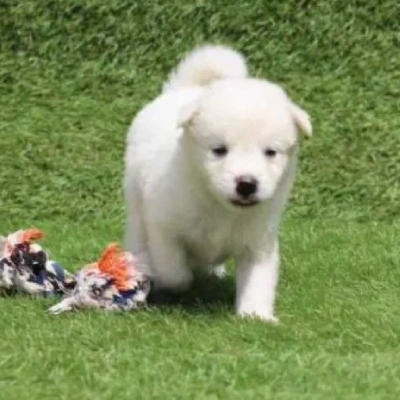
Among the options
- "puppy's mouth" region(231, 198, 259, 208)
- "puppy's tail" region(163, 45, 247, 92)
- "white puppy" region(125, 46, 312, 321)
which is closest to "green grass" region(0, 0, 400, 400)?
"white puppy" region(125, 46, 312, 321)

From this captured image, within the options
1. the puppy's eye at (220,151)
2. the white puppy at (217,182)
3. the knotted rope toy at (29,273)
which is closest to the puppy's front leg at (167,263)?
the white puppy at (217,182)

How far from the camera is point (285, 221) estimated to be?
215 inches

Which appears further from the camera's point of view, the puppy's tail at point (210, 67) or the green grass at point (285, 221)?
the puppy's tail at point (210, 67)

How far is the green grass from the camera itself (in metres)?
3.23

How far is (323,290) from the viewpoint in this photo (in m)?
4.25

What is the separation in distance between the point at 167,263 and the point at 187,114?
0.52m

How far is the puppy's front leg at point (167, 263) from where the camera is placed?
3.98m

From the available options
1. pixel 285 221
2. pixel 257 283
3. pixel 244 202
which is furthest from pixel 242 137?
pixel 285 221

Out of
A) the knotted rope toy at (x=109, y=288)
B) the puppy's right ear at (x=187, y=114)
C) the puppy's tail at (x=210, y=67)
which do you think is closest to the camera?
the puppy's right ear at (x=187, y=114)

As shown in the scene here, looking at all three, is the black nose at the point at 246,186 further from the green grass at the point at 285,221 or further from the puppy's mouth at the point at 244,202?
the green grass at the point at 285,221

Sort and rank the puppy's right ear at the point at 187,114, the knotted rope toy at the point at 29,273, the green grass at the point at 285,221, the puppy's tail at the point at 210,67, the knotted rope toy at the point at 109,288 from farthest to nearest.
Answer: the puppy's tail at the point at 210,67 → the knotted rope toy at the point at 29,273 → the knotted rope toy at the point at 109,288 → the puppy's right ear at the point at 187,114 → the green grass at the point at 285,221

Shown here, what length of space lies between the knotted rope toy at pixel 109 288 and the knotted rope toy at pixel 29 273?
5.7 inches

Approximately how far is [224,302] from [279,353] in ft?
2.45

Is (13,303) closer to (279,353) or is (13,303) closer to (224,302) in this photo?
(224,302)
